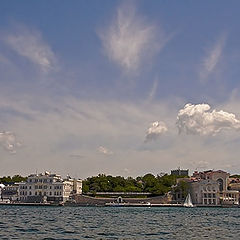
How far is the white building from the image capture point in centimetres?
15900

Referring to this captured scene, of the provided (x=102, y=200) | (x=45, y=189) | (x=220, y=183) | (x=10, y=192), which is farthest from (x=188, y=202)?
(x=10, y=192)

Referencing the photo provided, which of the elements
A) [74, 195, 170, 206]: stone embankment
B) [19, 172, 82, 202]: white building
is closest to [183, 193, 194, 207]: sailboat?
[74, 195, 170, 206]: stone embankment

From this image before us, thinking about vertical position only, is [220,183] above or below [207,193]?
above

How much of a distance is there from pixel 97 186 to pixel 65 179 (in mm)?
11488

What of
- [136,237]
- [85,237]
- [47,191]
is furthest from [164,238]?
[47,191]

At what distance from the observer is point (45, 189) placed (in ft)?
528

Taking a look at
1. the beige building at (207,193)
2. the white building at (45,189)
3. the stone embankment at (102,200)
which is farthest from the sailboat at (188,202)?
the white building at (45,189)

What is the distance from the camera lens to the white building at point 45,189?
159000 millimetres

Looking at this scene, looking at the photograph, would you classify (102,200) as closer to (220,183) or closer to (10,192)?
(10,192)

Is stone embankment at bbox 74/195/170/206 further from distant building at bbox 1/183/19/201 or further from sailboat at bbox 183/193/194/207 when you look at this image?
distant building at bbox 1/183/19/201

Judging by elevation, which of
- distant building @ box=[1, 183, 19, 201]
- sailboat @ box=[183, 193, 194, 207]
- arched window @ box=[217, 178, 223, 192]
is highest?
arched window @ box=[217, 178, 223, 192]

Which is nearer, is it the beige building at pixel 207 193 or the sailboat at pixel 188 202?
the sailboat at pixel 188 202

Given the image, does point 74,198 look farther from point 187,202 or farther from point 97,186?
point 187,202

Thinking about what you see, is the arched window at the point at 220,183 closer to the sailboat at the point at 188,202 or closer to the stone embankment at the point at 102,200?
the sailboat at the point at 188,202
